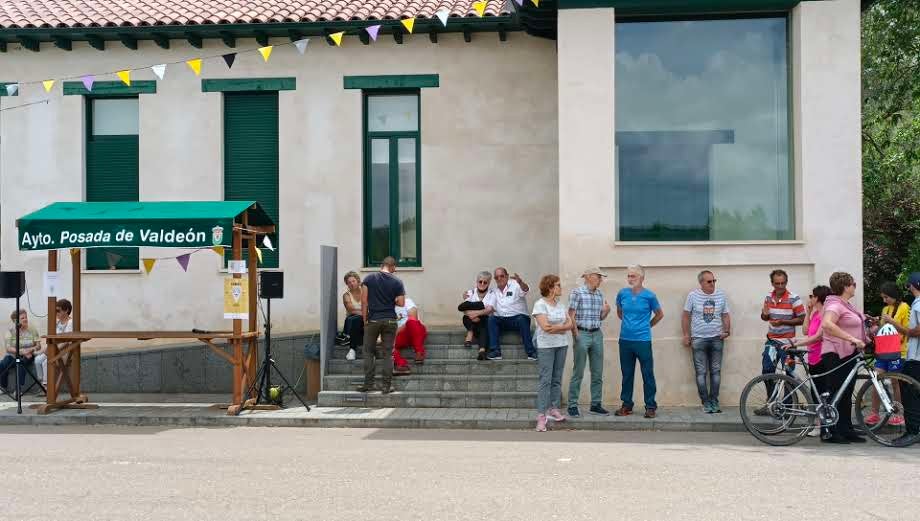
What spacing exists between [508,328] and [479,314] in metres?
0.50

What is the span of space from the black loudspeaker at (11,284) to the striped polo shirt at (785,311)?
10.3 meters

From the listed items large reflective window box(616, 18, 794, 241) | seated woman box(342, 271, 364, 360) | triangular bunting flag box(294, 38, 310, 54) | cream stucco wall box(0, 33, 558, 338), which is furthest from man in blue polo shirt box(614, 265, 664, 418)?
triangular bunting flag box(294, 38, 310, 54)

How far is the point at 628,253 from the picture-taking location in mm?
13430

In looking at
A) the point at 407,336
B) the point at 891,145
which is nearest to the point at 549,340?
the point at 407,336

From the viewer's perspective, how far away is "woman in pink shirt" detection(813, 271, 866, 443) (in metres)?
10.5

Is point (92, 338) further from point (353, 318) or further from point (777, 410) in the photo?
point (777, 410)

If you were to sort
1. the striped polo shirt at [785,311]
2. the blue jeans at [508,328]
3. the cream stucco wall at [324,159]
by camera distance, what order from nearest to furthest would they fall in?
the striped polo shirt at [785,311] < the blue jeans at [508,328] < the cream stucco wall at [324,159]

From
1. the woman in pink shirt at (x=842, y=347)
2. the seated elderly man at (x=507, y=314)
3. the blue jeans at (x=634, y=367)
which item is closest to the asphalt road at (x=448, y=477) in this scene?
the woman in pink shirt at (x=842, y=347)

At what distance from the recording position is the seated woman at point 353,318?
13992 mm

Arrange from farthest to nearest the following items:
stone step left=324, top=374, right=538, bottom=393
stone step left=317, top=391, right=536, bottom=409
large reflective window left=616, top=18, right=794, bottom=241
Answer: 1. large reflective window left=616, top=18, right=794, bottom=241
2. stone step left=324, top=374, right=538, bottom=393
3. stone step left=317, top=391, right=536, bottom=409

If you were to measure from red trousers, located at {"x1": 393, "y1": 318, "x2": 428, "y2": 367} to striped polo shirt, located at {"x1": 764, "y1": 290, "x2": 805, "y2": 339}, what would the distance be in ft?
16.0

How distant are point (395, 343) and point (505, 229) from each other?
3235 millimetres

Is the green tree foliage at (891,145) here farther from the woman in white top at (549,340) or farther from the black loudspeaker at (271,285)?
the black loudspeaker at (271,285)

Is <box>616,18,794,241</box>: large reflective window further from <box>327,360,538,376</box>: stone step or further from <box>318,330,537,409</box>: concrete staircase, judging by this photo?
<box>318,330,537,409</box>: concrete staircase
